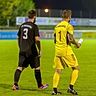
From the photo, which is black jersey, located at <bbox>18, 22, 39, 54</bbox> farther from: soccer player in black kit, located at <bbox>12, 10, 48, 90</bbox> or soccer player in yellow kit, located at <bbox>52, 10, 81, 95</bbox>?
soccer player in yellow kit, located at <bbox>52, 10, 81, 95</bbox>

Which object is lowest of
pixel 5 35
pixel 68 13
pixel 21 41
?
pixel 5 35

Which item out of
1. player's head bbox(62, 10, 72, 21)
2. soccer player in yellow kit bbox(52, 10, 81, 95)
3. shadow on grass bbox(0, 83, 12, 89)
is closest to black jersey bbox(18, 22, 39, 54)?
soccer player in yellow kit bbox(52, 10, 81, 95)

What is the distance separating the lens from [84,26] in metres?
70.3

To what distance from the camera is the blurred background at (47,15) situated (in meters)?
61.6

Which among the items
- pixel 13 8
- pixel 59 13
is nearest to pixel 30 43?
pixel 59 13

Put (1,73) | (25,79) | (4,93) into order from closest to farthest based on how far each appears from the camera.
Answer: (4,93) → (25,79) → (1,73)

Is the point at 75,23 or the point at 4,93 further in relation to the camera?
the point at 75,23

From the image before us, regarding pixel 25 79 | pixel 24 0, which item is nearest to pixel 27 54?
pixel 25 79

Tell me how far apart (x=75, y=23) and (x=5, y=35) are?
16.2 m

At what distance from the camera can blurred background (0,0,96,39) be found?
202 ft

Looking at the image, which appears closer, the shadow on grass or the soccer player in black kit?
the soccer player in black kit

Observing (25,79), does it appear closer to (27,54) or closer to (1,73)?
(1,73)

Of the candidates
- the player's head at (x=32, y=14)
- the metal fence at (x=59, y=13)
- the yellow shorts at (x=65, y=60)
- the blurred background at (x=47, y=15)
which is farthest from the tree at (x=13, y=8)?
the yellow shorts at (x=65, y=60)

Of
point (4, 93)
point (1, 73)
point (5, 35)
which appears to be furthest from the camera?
point (5, 35)
